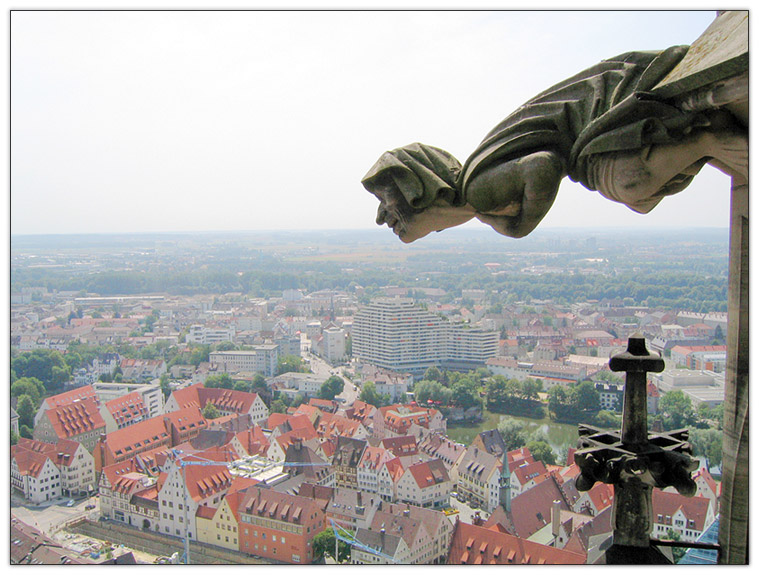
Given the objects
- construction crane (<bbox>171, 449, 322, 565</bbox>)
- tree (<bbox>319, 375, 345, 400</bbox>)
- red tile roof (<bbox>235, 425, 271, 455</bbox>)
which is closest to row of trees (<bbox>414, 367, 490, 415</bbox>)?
tree (<bbox>319, 375, 345, 400</bbox>)

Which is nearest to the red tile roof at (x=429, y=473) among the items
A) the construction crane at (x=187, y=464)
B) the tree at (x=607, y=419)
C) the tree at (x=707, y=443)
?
the construction crane at (x=187, y=464)

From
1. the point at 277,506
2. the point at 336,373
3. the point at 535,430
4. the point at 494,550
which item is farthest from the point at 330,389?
the point at 494,550

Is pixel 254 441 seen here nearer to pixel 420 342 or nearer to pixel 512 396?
pixel 512 396

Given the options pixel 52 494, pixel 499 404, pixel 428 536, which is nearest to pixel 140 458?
pixel 52 494

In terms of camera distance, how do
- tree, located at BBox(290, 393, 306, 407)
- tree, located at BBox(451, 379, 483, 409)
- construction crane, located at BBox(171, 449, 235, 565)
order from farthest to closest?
tree, located at BBox(290, 393, 306, 407) → tree, located at BBox(451, 379, 483, 409) → construction crane, located at BBox(171, 449, 235, 565)

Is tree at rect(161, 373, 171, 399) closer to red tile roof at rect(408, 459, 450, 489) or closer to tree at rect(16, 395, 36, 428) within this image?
tree at rect(16, 395, 36, 428)

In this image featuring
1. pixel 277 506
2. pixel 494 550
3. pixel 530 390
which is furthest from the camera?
pixel 530 390
